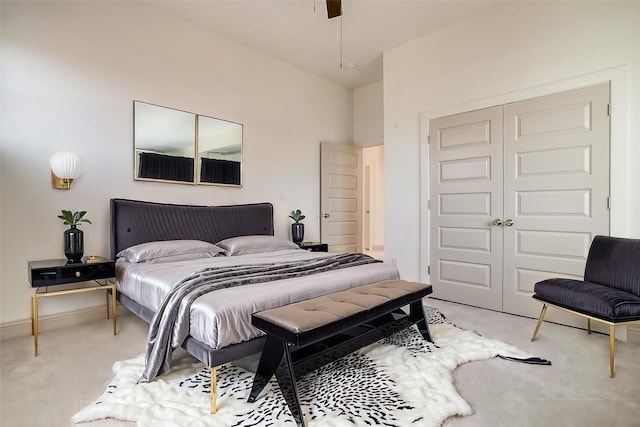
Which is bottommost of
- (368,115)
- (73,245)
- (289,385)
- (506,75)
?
(289,385)

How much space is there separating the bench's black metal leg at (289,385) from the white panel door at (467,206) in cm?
283

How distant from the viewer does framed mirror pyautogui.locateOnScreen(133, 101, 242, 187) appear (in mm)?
3566

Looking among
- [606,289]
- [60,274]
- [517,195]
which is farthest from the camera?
[517,195]

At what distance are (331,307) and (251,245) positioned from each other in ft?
6.97

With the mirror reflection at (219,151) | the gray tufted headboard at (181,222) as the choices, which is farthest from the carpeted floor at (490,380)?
the mirror reflection at (219,151)

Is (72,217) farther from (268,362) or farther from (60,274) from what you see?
(268,362)

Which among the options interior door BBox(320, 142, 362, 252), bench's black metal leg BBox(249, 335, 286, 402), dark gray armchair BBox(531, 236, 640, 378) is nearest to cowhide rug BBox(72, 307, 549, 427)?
bench's black metal leg BBox(249, 335, 286, 402)

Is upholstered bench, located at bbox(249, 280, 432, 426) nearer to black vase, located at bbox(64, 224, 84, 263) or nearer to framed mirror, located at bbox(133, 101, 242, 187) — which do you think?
black vase, located at bbox(64, 224, 84, 263)

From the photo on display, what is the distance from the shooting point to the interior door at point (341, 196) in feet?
17.9

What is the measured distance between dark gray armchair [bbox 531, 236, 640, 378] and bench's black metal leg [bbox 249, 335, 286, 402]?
2104 millimetres

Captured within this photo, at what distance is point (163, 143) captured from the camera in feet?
12.2

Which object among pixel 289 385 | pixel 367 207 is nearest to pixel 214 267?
pixel 289 385

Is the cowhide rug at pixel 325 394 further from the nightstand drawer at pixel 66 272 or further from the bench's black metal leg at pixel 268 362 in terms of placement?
the nightstand drawer at pixel 66 272

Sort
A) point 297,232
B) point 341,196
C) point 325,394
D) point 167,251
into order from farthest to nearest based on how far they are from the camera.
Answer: point 341,196
point 297,232
point 167,251
point 325,394
